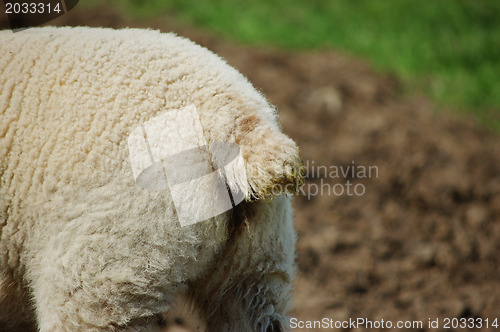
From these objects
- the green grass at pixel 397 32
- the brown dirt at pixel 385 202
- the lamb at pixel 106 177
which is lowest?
the brown dirt at pixel 385 202

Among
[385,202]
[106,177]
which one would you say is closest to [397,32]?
[385,202]

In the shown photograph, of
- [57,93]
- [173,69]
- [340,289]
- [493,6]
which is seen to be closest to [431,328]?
[340,289]

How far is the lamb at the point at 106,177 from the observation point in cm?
184

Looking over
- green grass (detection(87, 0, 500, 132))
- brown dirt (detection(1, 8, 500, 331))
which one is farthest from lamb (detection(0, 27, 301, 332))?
green grass (detection(87, 0, 500, 132))

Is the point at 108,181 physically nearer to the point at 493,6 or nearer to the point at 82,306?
the point at 82,306

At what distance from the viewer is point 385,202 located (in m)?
4.69

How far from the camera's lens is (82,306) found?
1.85 metres

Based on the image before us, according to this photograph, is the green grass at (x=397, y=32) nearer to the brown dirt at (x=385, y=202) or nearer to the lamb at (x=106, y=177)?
the brown dirt at (x=385, y=202)

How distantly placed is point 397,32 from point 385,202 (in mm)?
3107

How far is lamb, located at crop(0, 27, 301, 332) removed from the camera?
1836 mm

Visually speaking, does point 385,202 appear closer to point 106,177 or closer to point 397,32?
point 397,32

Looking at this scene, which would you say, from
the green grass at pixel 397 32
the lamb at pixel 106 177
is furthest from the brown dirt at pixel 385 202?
the lamb at pixel 106 177

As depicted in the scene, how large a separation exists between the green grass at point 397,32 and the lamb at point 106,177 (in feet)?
14.7

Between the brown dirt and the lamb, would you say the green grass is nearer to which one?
the brown dirt
